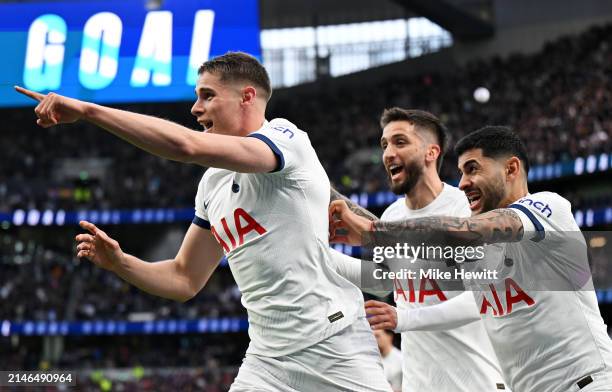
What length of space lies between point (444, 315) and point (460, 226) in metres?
0.72

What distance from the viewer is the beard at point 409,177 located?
5.95 m

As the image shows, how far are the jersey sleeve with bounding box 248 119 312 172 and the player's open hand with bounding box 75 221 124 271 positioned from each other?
1141mm

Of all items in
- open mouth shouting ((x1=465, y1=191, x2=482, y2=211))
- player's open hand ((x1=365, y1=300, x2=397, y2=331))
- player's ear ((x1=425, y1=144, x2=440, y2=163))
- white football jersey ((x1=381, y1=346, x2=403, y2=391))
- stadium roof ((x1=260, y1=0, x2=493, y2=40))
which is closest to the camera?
player's open hand ((x1=365, y1=300, x2=397, y2=331))

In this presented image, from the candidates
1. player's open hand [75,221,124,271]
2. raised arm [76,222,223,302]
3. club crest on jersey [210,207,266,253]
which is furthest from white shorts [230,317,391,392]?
player's open hand [75,221,124,271]

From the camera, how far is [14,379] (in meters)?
7.66

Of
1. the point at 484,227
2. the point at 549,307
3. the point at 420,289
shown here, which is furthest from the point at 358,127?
the point at 484,227

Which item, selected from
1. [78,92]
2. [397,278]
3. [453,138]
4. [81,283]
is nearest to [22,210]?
[81,283]

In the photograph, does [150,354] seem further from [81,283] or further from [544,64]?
[544,64]

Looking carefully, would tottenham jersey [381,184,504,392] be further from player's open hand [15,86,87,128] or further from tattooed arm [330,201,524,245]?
player's open hand [15,86,87,128]

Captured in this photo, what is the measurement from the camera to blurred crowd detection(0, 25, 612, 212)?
33812mm

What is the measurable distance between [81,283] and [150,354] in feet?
15.9

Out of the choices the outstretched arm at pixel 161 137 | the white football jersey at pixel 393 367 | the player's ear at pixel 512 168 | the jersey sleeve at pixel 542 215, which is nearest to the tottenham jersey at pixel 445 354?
the player's ear at pixel 512 168

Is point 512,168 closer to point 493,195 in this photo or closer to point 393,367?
point 493,195

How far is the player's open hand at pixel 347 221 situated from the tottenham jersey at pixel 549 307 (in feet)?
2.90
